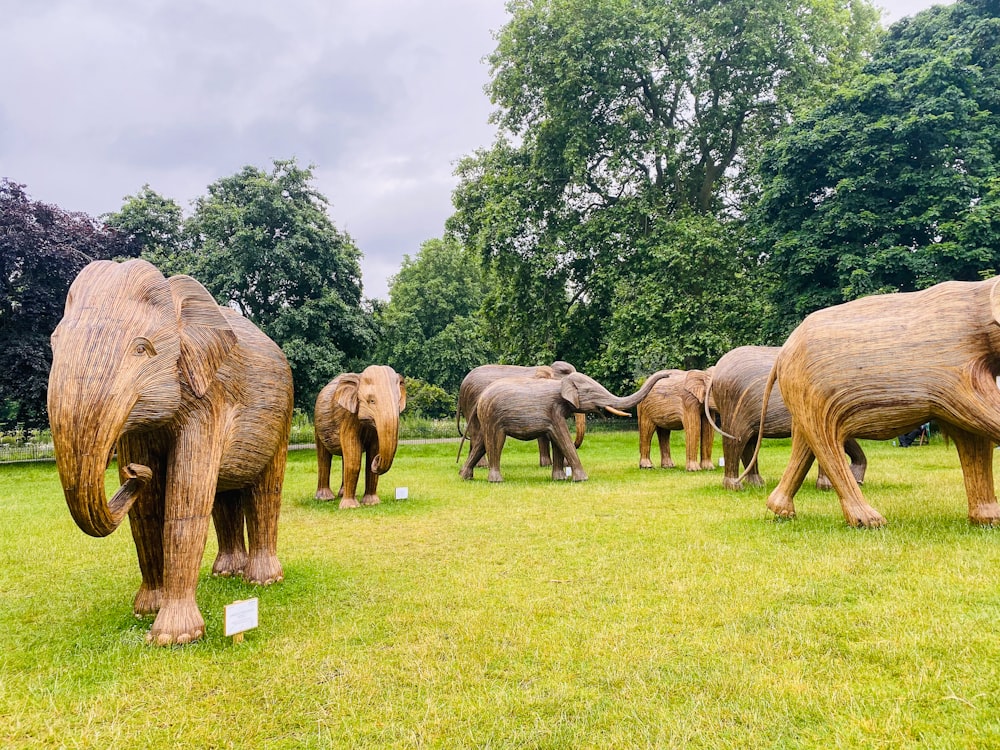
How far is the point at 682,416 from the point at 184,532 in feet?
32.7

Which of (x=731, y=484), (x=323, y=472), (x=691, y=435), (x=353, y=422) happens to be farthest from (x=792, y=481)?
(x=323, y=472)

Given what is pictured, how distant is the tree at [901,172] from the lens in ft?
49.1

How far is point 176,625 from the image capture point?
3564 mm

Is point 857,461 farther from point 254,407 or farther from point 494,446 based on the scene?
point 254,407

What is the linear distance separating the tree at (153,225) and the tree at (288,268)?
3.38ft

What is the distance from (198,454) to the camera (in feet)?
12.3

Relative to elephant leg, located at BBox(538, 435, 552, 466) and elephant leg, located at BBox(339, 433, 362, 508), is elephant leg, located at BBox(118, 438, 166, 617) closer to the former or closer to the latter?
elephant leg, located at BBox(339, 433, 362, 508)

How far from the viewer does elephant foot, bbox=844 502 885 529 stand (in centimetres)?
572

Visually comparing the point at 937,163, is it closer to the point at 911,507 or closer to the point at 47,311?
the point at 911,507

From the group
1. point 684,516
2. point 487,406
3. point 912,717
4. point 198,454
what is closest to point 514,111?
point 487,406

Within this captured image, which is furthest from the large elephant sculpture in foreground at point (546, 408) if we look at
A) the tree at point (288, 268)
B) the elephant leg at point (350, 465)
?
the tree at point (288, 268)

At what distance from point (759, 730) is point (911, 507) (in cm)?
547

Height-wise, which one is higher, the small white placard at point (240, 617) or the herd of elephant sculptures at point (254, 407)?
the herd of elephant sculptures at point (254, 407)

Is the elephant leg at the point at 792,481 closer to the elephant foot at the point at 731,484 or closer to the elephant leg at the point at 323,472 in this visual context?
the elephant foot at the point at 731,484
